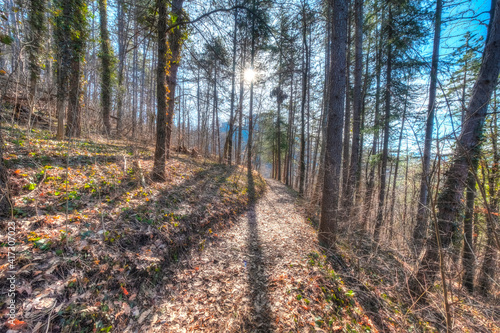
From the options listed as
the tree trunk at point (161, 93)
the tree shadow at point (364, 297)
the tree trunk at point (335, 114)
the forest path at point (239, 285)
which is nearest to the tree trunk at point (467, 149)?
the tree shadow at point (364, 297)

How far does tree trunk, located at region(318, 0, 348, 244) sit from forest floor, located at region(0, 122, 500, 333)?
1047 mm

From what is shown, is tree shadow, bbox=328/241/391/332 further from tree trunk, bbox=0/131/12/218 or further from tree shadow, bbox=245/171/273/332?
tree trunk, bbox=0/131/12/218

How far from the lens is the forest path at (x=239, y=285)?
2.28 meters

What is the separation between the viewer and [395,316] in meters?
3.03

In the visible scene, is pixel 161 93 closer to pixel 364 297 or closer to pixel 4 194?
pixel 4 194

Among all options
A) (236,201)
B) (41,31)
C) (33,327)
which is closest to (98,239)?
(33,327)

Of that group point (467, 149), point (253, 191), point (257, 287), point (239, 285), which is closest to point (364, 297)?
point (257, 287)

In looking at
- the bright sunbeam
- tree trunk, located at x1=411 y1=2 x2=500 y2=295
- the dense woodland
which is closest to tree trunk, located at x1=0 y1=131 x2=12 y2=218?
the dense woodland

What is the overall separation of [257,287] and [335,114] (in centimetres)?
388

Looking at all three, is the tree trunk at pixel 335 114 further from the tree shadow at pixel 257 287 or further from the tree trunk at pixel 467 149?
the tree shadow at pixel 257 287

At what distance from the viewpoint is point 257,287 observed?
9.50 feet

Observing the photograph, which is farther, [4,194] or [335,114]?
[335,114]

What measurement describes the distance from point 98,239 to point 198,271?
1.63m

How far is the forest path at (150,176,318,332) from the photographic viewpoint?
2281 mm
